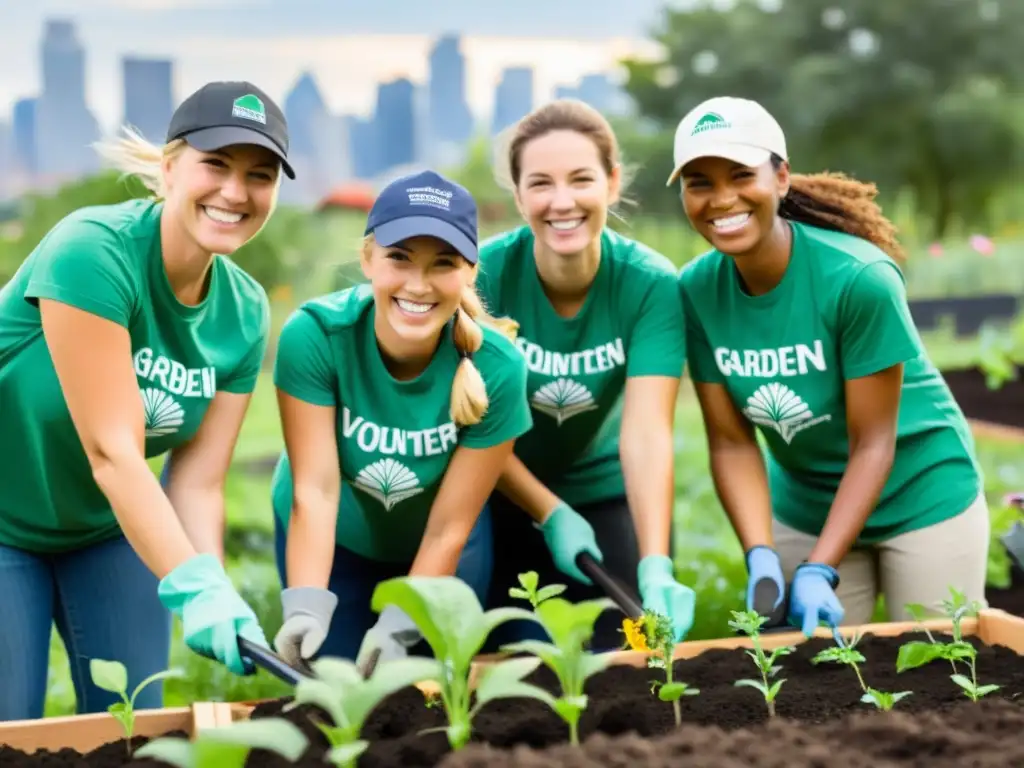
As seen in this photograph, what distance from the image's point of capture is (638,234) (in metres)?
12.6

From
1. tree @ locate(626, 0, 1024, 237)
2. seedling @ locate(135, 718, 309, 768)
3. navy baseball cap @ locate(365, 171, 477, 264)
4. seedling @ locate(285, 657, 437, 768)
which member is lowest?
seedling @ locate(135, 718, 309, 768)

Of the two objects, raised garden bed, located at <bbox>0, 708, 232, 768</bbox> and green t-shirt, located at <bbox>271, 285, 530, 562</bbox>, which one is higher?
green t-shirt, located at <bbox>271, 285, 530, 562</bbox>

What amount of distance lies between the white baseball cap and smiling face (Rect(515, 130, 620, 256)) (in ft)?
0.57

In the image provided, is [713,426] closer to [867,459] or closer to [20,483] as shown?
[867,459]

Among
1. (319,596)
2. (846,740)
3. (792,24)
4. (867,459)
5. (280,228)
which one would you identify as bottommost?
(846,740)

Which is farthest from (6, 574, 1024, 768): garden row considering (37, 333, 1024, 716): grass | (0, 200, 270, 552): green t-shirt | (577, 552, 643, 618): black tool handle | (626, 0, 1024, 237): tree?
(626, 0, 1024, 237): tree

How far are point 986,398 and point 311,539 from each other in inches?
206

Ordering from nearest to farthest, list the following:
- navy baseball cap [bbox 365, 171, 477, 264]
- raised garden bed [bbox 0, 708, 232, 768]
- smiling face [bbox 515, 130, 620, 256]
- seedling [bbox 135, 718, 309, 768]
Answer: seedling [bbox 135, 718, 309, 768], raised garden bed [bbox 0, 708, 232, 768], navy baseball cap [bbox 365, 171, 477, 264], smiling face [bbox 515, 130, 620, 256]

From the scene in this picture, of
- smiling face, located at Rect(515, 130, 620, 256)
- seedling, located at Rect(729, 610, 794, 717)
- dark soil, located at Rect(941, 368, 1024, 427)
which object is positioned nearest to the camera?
seedling, located at Rect(729, 610, 794, 717)

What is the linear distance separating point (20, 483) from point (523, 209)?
3.62 feet

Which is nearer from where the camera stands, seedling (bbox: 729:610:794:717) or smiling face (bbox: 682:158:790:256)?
seedling (bbox: 729:610:794:717)

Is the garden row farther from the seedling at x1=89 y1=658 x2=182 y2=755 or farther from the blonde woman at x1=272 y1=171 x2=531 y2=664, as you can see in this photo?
the blonde woman at x1=272 y1=171 x2=531 y2=664

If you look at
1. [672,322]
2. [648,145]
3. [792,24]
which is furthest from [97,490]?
[792,24]

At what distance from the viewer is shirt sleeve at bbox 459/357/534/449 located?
2.36 metres
